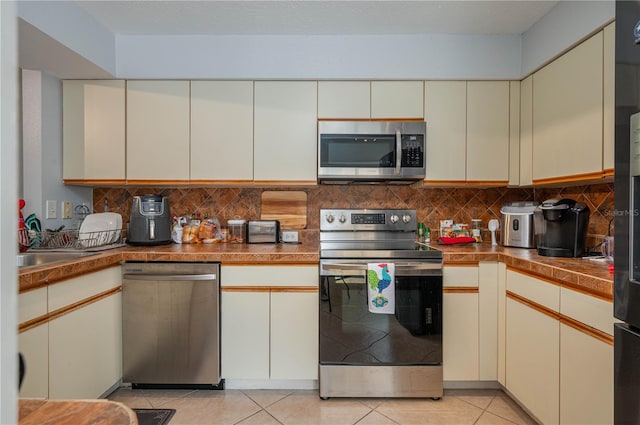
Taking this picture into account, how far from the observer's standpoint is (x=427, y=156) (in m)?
2.35

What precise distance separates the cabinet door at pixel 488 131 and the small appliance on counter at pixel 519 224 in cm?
21

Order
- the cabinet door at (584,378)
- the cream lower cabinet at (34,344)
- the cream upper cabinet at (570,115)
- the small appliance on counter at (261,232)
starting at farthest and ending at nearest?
1. the small appliance on counter at (261,232)
2. the cream upper cabinet at (570,115)
3. the cream lower cabinet at (34,344)
4. the cabinet door at (584,378)

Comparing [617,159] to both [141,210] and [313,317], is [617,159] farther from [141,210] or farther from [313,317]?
[141,210]

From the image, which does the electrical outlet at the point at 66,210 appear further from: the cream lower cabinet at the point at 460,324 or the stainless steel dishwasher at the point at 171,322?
the cream lower cabinet at the point at 460,324

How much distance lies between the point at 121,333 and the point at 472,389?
6.95 feet

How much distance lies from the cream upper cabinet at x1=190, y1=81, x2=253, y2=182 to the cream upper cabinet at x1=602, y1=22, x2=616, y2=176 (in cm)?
192

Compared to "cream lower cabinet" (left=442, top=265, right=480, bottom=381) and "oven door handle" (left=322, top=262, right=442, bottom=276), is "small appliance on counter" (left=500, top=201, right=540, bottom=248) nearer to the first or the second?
"cream lower cabinet" (left=442, top=265, right=480, bottom=381)

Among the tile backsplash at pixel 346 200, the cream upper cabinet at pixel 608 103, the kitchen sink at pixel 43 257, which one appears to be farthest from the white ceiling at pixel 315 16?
the kitchen sink at pixel 43 257

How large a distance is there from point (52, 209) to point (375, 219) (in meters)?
2.17

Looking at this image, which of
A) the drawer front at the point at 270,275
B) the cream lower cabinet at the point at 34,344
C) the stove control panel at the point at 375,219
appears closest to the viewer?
the cream lower cabinet at the point at 34,344

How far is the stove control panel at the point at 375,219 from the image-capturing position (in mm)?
2590

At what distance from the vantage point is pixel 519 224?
7.31 feet

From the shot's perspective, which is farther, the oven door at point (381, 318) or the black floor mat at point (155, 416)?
the oven door at point (381, 318)

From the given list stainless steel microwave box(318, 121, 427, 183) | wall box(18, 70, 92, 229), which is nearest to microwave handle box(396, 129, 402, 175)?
stainless steel microwave box(318, 121, 427, 183)
